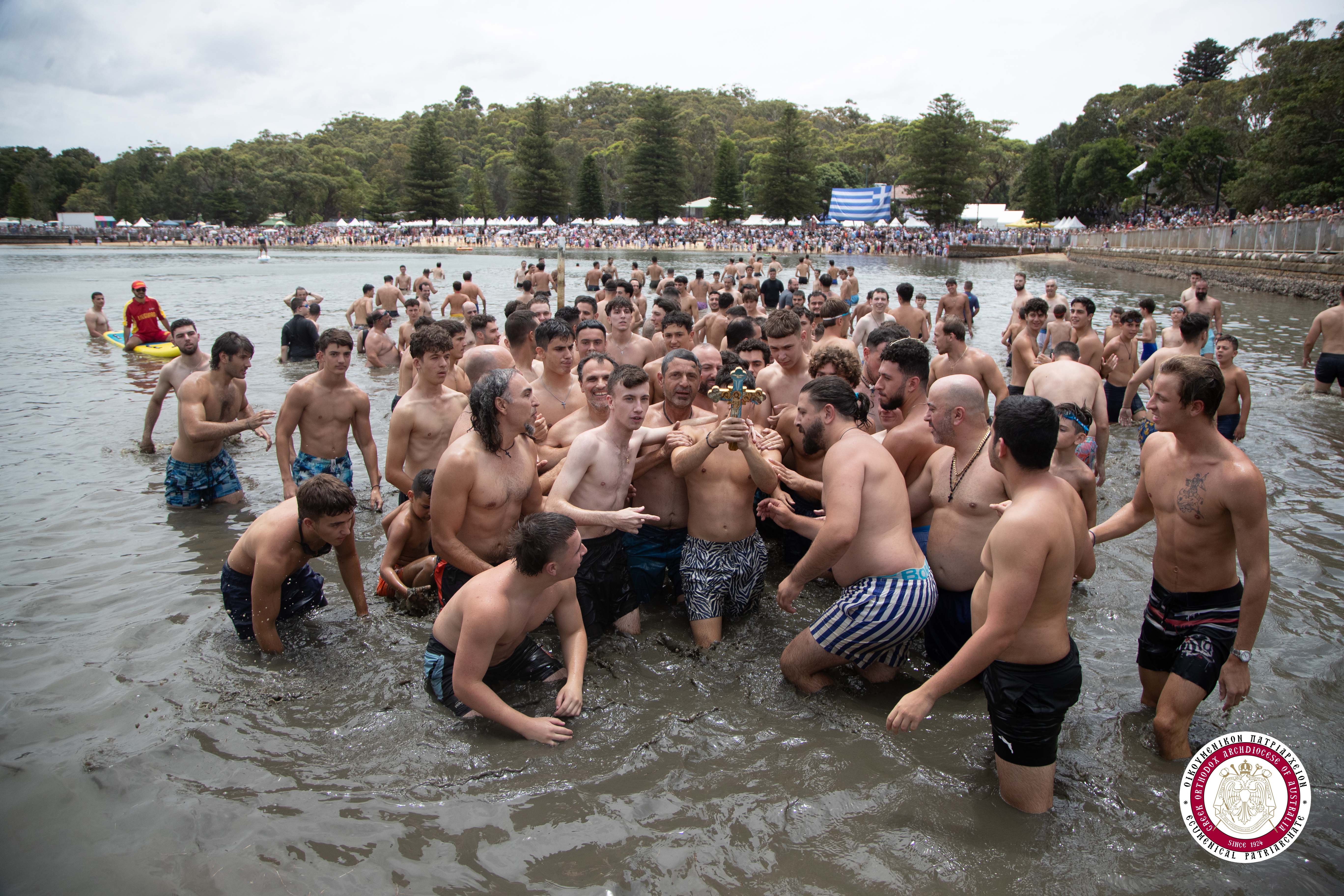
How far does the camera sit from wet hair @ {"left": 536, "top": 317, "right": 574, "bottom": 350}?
5617 mm

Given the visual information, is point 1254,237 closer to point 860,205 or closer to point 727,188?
point 860,205

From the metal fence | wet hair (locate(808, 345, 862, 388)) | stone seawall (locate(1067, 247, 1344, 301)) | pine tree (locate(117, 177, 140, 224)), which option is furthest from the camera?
pine tree (locate(117, 177, 140, 224))

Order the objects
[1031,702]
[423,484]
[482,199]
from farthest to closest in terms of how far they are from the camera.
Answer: [482,199] → [423,484] → [1031,702]

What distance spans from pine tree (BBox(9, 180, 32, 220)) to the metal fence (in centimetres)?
7744

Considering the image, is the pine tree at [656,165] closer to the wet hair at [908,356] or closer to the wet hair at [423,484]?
the wet hair at [423,484]

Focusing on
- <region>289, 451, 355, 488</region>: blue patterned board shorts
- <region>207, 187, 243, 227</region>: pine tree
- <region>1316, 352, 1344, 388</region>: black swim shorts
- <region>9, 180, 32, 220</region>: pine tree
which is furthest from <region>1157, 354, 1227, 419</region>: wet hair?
<region>207, 187, 243, 227</region>: pine tree

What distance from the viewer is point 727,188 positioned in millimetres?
67625

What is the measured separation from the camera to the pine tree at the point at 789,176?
62.7m

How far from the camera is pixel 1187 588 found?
3.28 m

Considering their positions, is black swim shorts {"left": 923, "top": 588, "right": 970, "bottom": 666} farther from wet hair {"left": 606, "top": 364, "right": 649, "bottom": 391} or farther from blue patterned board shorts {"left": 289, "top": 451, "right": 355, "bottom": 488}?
blue patterned board shorts {"left": 289, "top": 451, "right": 355, "bottom": 488}

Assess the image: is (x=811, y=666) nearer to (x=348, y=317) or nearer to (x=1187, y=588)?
(x=1187, y=588)

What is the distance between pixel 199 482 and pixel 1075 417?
687 cm

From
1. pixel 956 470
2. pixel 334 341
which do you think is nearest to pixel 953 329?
pixel 956 470

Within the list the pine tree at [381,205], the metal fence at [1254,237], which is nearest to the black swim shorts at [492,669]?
the metal fence at [1254,237]
